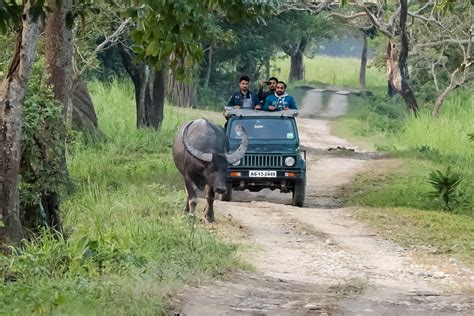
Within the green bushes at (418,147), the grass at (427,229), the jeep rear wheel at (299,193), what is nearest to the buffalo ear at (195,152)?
the grass at (427,229)

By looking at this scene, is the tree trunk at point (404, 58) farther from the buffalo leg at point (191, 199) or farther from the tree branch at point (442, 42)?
the buffalo leg at point (191, 199)

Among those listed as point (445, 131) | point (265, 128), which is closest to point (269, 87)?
point (265, 128)

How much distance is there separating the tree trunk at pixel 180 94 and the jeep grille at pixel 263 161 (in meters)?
21.5

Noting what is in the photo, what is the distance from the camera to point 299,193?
18703 millimetres

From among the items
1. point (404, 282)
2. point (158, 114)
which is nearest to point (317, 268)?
point (404, 282)

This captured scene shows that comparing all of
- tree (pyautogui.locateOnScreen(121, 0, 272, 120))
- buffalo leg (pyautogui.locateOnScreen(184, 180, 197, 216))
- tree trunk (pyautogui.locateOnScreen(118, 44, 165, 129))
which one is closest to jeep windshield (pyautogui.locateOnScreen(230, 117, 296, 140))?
buffalo leg (pyautogui.locateOnScreen(184, 180, 197, 216))

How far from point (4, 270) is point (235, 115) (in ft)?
29.9

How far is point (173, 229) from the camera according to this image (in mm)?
12883

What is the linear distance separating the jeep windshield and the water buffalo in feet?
6.90

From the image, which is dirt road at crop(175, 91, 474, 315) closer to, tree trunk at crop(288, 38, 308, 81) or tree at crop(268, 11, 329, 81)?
tree at crop(268, 11, 329, 81)

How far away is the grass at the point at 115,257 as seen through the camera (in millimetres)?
8688

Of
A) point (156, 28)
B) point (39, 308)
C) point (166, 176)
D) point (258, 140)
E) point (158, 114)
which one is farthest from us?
point (158, 114)

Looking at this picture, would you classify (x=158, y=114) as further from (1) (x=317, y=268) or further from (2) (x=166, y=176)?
(1) (x=317, y=268)

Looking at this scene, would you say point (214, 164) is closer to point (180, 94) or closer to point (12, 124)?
point (12, 124)
